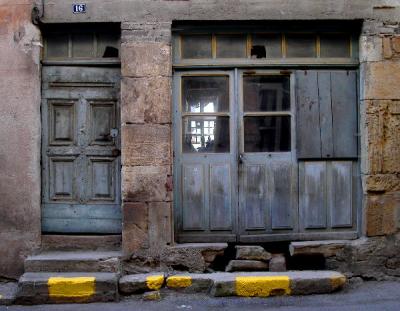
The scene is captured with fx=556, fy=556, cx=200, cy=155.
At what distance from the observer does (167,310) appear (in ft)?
17.8

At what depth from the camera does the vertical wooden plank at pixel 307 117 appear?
20.7 feet

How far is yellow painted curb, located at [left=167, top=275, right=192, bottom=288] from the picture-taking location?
5.88 meters

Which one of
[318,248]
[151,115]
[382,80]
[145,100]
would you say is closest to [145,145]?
[151,115]

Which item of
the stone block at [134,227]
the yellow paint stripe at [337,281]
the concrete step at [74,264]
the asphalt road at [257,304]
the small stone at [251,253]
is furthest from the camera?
the small stone at [251,253]

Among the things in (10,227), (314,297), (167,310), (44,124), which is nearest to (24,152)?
(44,124)

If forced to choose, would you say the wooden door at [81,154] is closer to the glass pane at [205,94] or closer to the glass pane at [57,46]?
the glass pane at [57,46]

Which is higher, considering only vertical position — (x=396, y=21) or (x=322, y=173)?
(x=396, y=21)

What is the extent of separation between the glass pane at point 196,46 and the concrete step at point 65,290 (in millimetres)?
2642

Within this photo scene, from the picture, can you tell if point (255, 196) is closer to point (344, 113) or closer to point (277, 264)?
point (277, 264)

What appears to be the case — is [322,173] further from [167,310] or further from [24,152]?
[24,152]

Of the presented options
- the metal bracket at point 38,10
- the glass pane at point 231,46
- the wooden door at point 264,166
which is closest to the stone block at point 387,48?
the wooden door at point 264,166

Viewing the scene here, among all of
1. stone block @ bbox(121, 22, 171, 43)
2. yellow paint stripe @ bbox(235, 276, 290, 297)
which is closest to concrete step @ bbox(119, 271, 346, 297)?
yellow paint stripe @ bbox(235, 276, 290, 297)

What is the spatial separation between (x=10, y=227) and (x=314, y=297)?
3.38 meters

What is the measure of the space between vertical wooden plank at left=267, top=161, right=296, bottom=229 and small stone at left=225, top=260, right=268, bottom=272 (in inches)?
18.0
